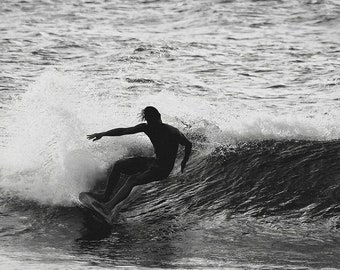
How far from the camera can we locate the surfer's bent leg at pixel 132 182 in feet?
38.0

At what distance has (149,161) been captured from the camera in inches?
467

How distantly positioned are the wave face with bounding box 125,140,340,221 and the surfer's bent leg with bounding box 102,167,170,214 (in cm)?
81

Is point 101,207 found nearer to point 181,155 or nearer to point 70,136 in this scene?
point 70,136

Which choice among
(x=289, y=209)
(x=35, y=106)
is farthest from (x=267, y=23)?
(x=289, y=209)

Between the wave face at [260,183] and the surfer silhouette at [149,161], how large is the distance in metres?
0.88

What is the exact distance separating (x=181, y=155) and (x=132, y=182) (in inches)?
139

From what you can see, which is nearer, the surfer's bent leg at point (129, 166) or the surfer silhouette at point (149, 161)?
the surfer silhouette at point (149, 161)

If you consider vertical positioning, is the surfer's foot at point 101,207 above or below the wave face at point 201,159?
above

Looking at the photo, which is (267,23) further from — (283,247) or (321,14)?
(283,247)

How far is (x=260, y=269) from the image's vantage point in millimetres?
8844

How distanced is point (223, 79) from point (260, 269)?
634 inches

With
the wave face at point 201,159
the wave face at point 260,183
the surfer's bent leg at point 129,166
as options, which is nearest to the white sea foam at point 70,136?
the wave face at point 201,159

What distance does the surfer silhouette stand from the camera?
11523 mm

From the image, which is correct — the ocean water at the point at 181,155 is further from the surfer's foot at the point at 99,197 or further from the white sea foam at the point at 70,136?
the surfer's foot at the point at 99,197
